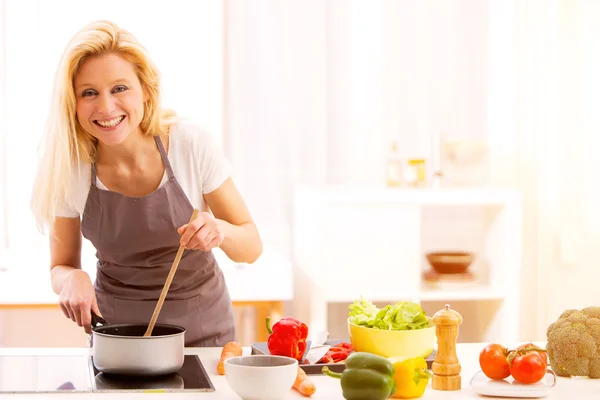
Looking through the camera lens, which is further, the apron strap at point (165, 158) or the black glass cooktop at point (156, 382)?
the apron strap at point (165, 158)

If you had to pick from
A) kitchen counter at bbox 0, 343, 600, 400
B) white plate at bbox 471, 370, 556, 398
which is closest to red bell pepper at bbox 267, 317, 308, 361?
kitchen counter at bbox 0, 343, 600, 400

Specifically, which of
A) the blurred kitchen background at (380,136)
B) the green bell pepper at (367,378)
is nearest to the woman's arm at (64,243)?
the green bell pepper at (367,378)

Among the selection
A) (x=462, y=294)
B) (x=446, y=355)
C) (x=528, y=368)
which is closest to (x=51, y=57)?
(x=462, y=294)

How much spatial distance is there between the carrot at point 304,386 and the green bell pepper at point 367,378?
77 millimetres

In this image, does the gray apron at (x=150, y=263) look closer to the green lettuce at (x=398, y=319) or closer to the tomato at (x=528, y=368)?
the green lettuce at (x=398, y=319)

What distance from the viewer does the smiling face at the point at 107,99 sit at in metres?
2.33

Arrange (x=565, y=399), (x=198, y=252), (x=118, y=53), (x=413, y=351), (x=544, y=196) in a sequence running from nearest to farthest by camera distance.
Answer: (x=565, y=399) → (x=413, y=351) → (x=118, y=53) → (x=198, y=252) → (x=544, y=196)

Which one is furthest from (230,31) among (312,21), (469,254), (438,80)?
(469,254)

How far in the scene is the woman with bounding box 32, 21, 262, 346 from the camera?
7.79 ft

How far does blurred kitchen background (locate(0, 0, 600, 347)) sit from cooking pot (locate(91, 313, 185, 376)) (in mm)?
2140

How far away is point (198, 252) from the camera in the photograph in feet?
8.45

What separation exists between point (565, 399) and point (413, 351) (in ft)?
1.08

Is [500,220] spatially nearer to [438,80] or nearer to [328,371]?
[438,80]

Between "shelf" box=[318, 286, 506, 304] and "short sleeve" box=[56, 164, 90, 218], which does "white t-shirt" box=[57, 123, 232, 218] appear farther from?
"shelf" box=[318, 286, 506, 304]
